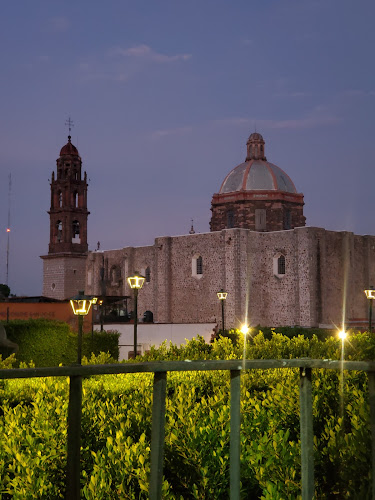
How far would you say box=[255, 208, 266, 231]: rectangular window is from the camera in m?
49.4

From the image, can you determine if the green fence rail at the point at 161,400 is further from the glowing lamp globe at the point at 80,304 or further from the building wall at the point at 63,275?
the building wall at the point at 63,275

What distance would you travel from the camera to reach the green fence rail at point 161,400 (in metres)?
2.04

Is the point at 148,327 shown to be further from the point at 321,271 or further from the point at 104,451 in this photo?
the point at 104,451

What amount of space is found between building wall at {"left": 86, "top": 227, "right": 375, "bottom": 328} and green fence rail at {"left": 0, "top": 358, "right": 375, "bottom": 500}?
39388 mm

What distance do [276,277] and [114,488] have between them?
40780mm

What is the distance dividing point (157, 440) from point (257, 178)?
163 feet

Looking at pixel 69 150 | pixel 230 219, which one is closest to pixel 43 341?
pixel 230 219

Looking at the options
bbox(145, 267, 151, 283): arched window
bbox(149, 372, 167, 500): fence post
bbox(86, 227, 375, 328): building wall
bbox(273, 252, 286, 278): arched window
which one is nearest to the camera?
bbox(149, 372, 167, 500): fence post

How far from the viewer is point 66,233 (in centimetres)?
5300

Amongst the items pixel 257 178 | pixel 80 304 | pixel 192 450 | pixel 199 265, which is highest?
pixel 257 178

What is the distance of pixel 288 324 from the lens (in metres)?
42.3

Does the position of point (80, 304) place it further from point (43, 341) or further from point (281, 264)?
point (281, 264)

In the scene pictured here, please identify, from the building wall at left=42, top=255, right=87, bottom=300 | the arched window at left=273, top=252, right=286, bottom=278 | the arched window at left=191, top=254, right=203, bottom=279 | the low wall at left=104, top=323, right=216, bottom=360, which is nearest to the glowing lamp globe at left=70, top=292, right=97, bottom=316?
the low wall at left=104, top=323, right=216, bottom=360

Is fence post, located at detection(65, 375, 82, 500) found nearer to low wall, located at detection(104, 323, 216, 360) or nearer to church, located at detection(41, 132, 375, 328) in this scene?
low wall, located at detection(104, 323, 216, 360)
